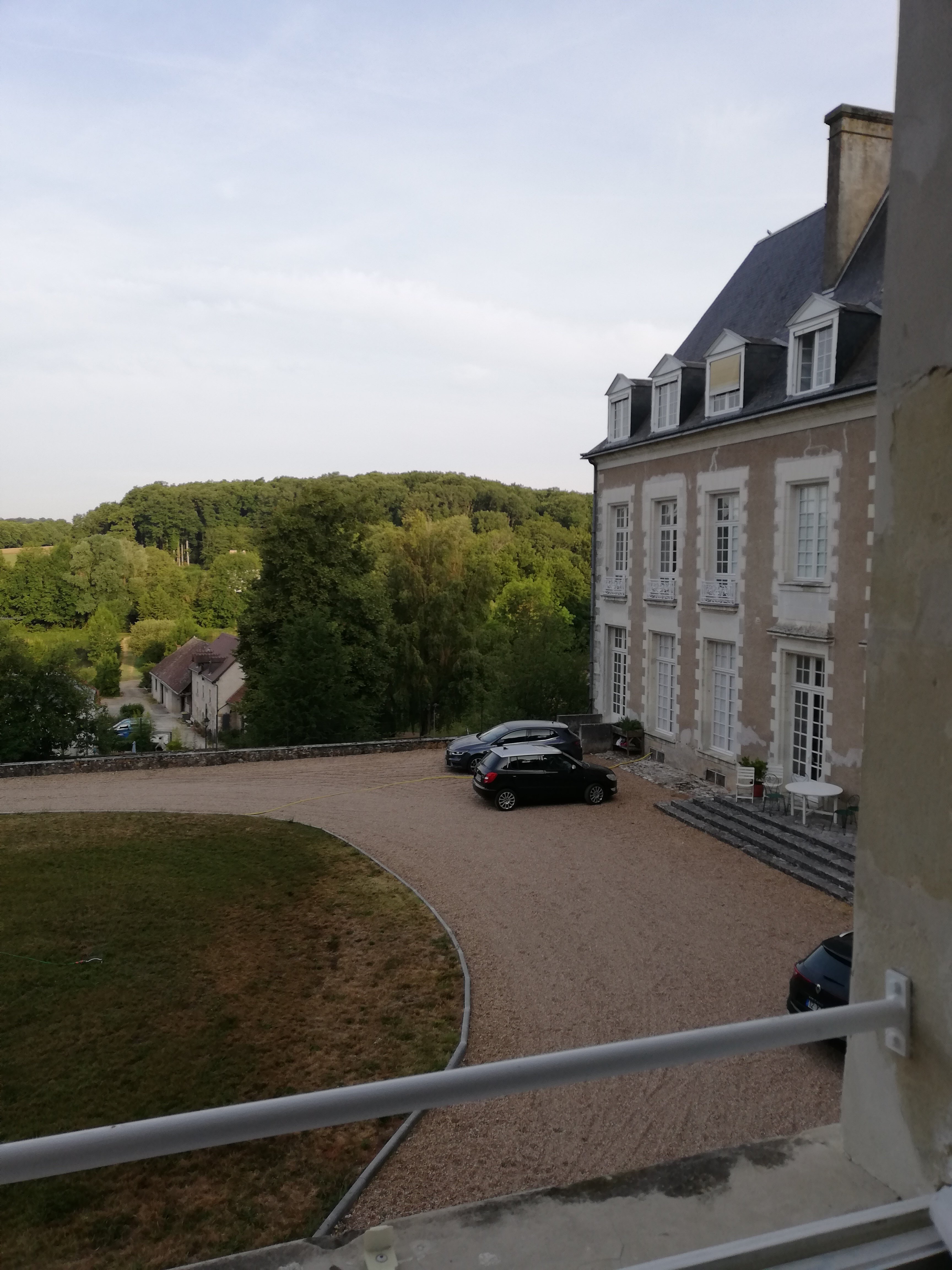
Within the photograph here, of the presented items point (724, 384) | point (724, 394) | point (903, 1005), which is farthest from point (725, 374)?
point (903, 1005)

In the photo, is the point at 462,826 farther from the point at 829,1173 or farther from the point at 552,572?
the point at 552,572

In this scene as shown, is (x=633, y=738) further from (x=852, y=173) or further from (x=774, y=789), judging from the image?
(x=852, y=173)

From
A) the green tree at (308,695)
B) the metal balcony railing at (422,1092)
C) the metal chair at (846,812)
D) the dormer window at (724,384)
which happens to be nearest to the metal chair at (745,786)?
the metal chair at (846,812)

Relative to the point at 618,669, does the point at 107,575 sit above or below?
above

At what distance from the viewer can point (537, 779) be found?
20.0 m

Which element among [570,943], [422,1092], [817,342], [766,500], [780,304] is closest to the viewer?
[422,1092]

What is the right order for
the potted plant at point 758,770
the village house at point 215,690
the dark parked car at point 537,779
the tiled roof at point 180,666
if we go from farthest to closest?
the tiled roof at point 180,666 → the village house at point 215,690 → the dark parked car at point 537,779 → the potted plant at point 758,770

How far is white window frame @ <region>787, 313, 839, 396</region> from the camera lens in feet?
58.2

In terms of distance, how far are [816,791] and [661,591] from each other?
800cm

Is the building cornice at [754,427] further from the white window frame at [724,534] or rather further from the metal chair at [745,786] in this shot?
the metal chair at [745,786]

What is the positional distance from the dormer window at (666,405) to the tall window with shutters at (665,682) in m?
5.39

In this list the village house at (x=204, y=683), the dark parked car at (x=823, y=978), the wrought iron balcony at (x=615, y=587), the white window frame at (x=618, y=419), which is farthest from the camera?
the village house at (x=204, y=683)

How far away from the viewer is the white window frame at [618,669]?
26.3 m

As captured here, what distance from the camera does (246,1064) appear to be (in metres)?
9.24
